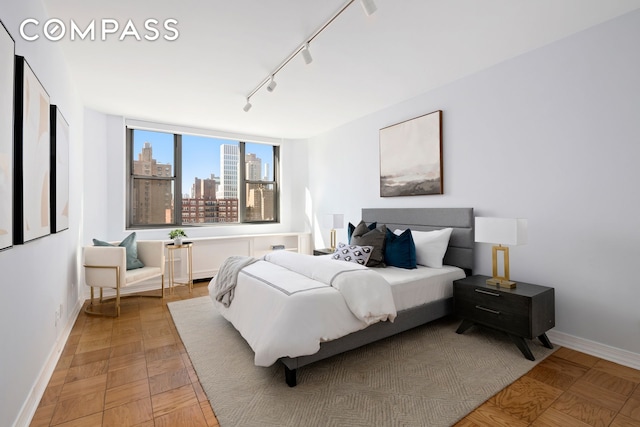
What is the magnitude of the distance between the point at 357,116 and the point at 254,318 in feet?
11.3

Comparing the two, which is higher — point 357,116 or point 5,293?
point 357,116

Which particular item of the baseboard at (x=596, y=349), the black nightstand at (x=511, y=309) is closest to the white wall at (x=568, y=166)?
Result: the baseboard at (x=596, y=349)

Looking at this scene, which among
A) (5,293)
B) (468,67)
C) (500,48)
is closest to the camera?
(5,293)

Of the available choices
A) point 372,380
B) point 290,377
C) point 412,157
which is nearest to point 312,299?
point 290,377

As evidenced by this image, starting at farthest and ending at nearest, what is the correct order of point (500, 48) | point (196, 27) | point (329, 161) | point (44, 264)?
1. point (329, 161)
2. point (500, 48)
3. point (196, 27)
4. point (44, 264)

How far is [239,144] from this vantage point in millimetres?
5770

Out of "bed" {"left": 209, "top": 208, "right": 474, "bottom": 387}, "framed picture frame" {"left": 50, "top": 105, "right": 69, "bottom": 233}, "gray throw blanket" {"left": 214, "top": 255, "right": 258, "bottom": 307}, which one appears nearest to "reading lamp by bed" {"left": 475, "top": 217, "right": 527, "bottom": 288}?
"bed" {"left": 209, "top": 208, "right": 474, "bottom": 387}

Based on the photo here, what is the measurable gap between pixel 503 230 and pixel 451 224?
877mm

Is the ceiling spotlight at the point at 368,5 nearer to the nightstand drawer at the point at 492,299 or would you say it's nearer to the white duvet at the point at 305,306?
the white duvet at the point at 305,306

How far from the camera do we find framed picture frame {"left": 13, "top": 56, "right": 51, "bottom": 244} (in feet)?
5.22

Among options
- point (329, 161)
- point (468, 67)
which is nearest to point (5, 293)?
point (468, 67)

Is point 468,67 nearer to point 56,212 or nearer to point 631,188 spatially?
point 631,188

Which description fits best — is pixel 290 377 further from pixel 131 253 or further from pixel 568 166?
pixel 131 253

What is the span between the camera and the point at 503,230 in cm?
254
